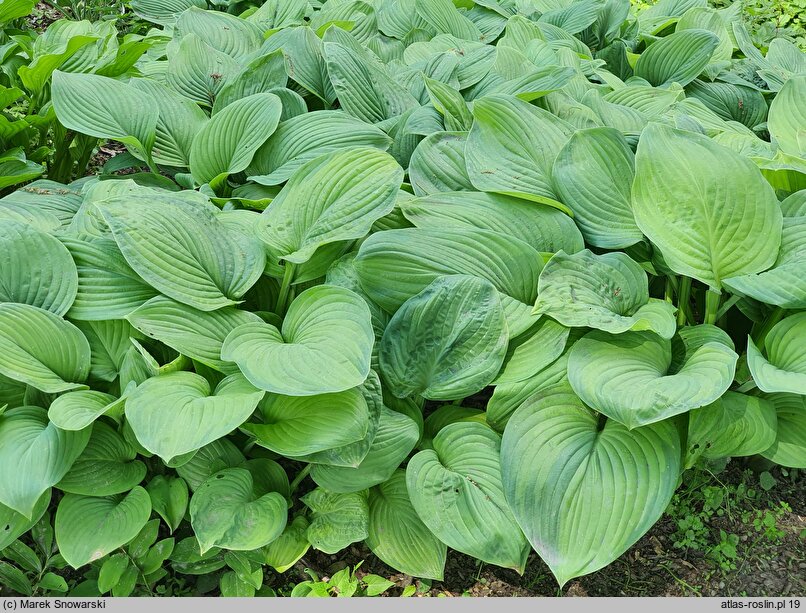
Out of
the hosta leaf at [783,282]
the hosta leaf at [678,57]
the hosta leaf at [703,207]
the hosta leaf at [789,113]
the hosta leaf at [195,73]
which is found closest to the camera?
the hosta leaf at [783,282]

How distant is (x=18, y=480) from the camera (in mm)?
1402

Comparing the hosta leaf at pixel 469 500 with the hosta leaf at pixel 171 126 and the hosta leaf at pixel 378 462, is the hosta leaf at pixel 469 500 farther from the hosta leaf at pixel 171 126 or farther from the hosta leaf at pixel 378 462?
the hosta leaf at pixel 171 126

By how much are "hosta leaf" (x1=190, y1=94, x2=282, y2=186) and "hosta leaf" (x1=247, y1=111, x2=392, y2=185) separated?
80 mm

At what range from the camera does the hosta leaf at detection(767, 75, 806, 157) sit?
7.64 feet

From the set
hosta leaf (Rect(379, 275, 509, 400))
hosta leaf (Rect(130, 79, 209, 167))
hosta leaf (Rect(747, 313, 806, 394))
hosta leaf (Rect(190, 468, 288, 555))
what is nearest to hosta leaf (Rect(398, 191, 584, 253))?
hosta leaf (Rect(379, 275, 509, 400))

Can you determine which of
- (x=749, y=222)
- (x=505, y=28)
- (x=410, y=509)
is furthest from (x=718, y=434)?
(x=505, y=28)

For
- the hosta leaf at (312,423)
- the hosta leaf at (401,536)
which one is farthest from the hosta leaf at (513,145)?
the hosta leaf at (401,536)

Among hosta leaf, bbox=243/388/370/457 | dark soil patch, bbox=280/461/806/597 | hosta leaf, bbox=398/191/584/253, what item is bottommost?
dark soil patch, bbox=280/461/806/597

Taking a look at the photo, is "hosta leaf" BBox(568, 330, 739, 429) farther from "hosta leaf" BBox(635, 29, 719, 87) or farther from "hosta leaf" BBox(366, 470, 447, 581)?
"hosta leaf" BBox(635, 29, 719, 87)

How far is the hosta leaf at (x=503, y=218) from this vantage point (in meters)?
1.88

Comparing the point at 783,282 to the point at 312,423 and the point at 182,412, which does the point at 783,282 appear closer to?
the point at 312,423

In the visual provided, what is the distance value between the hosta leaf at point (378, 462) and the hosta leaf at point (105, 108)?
122 centimetres
